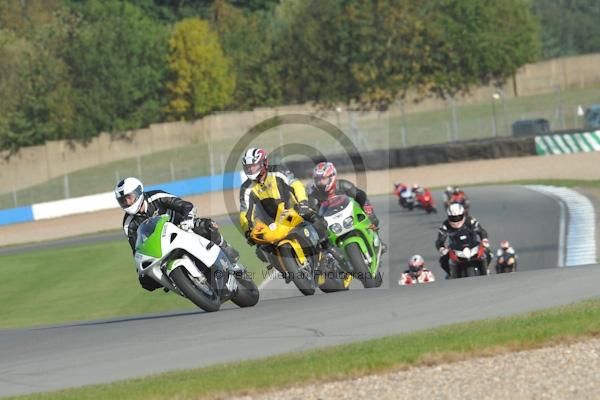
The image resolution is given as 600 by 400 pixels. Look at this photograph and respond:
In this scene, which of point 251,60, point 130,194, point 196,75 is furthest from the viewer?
point 251,60

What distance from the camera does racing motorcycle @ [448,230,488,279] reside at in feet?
55.3

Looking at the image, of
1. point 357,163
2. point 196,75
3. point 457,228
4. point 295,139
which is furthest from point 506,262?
point 196,75

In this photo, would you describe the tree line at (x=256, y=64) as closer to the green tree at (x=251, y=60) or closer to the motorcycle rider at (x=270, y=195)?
the green tree at (x=251, y=60)

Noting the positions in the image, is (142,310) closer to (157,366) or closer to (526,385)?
(157,366)

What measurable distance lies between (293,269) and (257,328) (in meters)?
2.54

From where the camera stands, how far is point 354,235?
50.3 feet

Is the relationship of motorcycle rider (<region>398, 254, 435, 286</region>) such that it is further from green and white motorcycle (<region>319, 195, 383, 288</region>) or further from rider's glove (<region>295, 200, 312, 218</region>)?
rider's glove (<region>295, 200, 312, 218</region>)

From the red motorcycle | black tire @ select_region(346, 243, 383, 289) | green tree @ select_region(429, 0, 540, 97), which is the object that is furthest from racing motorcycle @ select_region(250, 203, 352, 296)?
green tree @ select_region(429, 0, 540, 97)

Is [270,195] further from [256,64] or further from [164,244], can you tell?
[256,64]

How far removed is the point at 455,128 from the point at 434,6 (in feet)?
105

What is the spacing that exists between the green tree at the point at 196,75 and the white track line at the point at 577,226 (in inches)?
1594

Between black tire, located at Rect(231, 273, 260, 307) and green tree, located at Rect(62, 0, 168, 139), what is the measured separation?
6012 centimetres

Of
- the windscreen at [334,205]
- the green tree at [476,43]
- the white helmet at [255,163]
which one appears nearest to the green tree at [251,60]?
the green tree at [476,43]

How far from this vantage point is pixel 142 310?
21078 mm
